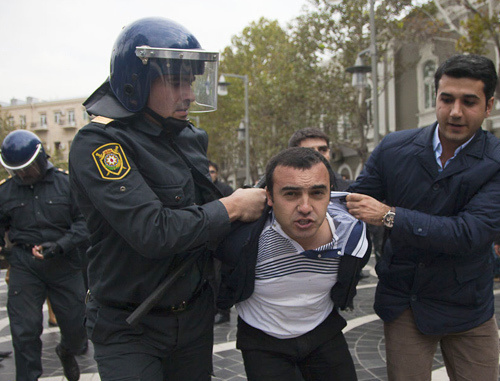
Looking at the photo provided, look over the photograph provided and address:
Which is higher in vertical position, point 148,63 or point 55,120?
point 55,120

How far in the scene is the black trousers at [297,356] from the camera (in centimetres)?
234

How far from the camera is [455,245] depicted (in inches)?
87.8

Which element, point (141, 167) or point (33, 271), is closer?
point (141, 167)

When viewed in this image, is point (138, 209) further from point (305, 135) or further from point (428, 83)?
point (428, 83)

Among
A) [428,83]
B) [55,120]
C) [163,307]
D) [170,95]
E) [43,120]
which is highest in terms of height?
[43,120]

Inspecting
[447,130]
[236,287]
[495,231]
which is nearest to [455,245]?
[495,231]

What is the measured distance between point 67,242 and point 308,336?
104 inches

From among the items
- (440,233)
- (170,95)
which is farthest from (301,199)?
(170,95)

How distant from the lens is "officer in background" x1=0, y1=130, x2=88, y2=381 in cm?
412

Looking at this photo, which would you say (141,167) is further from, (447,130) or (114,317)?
(447,130)

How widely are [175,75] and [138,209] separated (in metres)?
0.61

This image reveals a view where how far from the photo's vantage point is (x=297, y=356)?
7.74 feet

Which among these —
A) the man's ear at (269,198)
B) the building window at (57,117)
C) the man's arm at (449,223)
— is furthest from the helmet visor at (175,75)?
the building window at (57,117)

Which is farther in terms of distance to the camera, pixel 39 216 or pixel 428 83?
pixel 428 83
